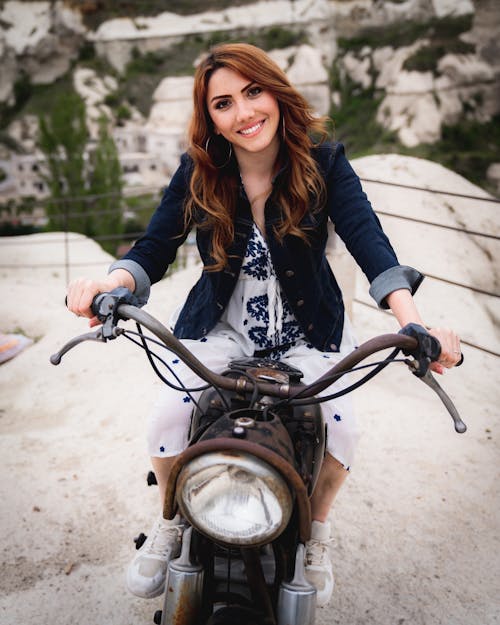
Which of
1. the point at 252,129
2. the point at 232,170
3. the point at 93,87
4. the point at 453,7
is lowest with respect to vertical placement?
the point at 93,87

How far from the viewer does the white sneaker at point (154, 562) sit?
5.77 feet

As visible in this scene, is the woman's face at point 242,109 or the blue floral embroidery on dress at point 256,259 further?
the blue floral embroidery on dress at point 256,259

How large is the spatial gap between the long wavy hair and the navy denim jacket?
0.03 metres

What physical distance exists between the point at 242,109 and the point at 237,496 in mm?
1123

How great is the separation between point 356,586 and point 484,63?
35.1 meters

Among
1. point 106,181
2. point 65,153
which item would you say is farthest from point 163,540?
point 65,153

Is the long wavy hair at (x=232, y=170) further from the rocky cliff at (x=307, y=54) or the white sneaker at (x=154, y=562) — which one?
the rocky cliff at (x=307, y=54)

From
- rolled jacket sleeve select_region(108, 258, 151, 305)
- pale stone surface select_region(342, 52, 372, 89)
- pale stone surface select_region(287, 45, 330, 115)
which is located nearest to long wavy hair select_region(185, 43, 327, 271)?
rolled jacket sleeve select_region(108, 258, 151, 305)

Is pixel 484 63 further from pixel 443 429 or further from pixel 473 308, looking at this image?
pixel 443 429

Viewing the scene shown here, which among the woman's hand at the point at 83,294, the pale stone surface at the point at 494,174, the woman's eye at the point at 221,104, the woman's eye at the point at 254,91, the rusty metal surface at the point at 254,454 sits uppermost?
the woman's eye at the point at 254,91

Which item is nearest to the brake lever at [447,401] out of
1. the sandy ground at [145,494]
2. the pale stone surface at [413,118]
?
the sandy ground at [145,494]

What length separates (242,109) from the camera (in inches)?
66.6

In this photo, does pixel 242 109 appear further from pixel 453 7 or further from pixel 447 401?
pixel 453 7

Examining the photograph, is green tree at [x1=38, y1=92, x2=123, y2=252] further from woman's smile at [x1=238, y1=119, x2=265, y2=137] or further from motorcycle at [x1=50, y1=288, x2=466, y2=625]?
motorcycle at [x1=50, y1=288, x2=466, y2=625]
